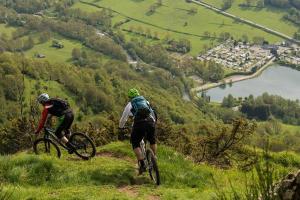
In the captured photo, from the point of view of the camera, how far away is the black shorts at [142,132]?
1593cm

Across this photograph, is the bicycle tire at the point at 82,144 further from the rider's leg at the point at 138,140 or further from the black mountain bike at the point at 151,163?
the black mountain bike at the point at 151,163

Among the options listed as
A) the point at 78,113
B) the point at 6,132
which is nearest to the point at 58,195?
the point at 6,132

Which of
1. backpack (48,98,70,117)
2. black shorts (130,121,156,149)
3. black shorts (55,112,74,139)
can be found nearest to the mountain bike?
black shorts (130,121,156,149)

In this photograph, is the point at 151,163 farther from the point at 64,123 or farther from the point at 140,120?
the point at 64,123

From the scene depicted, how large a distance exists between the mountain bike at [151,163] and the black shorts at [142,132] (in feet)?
1.26

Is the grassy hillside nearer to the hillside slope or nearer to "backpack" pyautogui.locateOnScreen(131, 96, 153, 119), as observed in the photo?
the hillside slope

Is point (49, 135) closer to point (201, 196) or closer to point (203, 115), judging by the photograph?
point (201, 196)

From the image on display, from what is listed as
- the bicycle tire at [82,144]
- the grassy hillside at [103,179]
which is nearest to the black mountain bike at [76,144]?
the bicycle tire at [82,144]

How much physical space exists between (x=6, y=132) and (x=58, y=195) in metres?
21.4

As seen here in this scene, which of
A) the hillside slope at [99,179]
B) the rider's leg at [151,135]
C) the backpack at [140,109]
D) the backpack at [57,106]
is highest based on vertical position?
the backpack at [140,109]

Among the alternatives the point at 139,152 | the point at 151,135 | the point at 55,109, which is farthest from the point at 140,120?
the point at 55,109

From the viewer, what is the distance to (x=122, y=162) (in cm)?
1895

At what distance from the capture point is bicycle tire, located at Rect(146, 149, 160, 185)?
626 inches

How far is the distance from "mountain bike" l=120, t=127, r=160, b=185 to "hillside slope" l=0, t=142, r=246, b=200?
0.86ft
